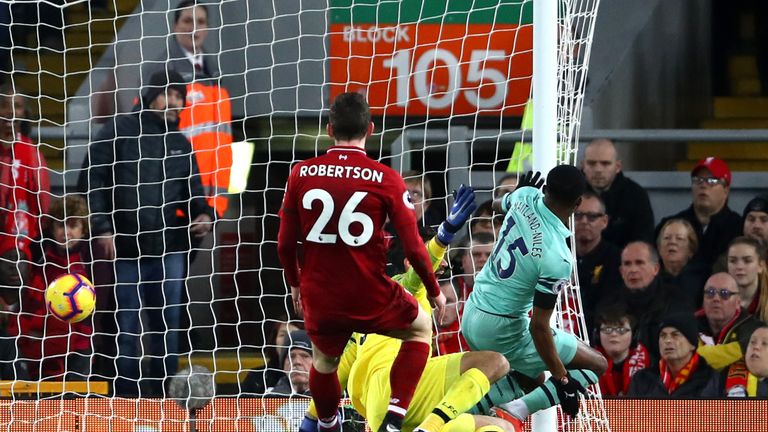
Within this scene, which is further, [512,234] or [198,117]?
[198,117]

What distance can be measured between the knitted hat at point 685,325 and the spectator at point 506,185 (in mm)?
1167

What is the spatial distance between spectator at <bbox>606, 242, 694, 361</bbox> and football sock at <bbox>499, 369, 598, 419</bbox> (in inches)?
Answer: 71.3

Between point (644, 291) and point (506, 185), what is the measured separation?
113cm

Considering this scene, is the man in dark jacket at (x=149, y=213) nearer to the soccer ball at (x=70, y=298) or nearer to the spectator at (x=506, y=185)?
the soccer ball at (x=70, y=298)

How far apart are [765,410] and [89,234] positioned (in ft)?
13.2

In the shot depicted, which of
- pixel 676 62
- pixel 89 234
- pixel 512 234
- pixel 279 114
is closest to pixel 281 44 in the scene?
pixel 279 114

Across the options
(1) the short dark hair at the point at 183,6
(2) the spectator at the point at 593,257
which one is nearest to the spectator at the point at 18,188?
(1) the short dark hair at the point at 183,6

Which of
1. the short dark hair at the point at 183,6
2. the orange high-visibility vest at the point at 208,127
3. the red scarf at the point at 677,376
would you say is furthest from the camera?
the orange high-visibility vest at the point at 208,127

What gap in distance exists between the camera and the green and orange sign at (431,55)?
880 cm

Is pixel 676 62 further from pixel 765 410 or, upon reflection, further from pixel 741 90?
pixel 765 410

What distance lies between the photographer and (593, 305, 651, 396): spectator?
7.98 m

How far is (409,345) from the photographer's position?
601 centimetres

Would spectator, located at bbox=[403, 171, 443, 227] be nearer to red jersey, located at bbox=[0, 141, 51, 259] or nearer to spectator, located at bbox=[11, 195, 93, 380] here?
spectator, located at bbox=[11, 195, 93, 380]

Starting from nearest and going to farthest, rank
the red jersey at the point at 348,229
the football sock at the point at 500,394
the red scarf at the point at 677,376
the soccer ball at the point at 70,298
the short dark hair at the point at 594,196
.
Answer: the red jersey at the point at 348,229
the football sock at the point at 500,394
the soccer ball at the point at 70,298
the red scarf at the point at 677,376
the short dark hair at the point at 594,196
